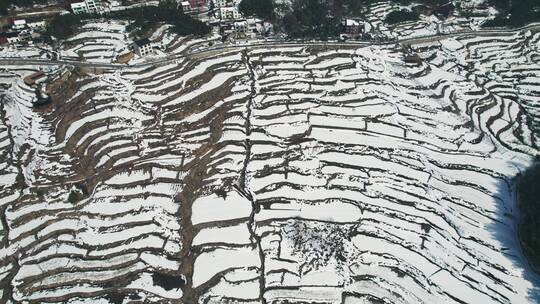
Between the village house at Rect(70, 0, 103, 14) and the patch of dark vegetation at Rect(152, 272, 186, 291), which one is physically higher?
the village house at Rect(70, 0, 103, 14)

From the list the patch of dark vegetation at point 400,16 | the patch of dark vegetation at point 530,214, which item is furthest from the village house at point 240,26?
the patch of dark vegetation at point 530,214

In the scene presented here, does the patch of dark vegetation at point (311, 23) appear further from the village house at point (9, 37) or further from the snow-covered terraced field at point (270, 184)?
the village house at point (9, 37)

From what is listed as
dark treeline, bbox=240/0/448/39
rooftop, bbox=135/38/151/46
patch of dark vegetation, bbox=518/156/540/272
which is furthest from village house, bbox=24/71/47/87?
patch of dark vegetation, bbox=518/156/540/272

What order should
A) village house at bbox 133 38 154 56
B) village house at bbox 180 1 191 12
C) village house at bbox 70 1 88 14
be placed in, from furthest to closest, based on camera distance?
village house at bbox 180 1 191 12
village house at bbox 70 1 88 14
village house at bbox 133 38 154 56

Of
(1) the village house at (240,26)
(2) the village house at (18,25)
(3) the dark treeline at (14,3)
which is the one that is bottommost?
(1) the village house at (240,26)

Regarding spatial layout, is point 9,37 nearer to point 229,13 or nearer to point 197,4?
point 197,4

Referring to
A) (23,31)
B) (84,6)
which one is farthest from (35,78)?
(84,6)

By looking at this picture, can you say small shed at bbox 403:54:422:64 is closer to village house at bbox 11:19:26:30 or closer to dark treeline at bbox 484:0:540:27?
dark treeline at bbox 484:0:540:27
